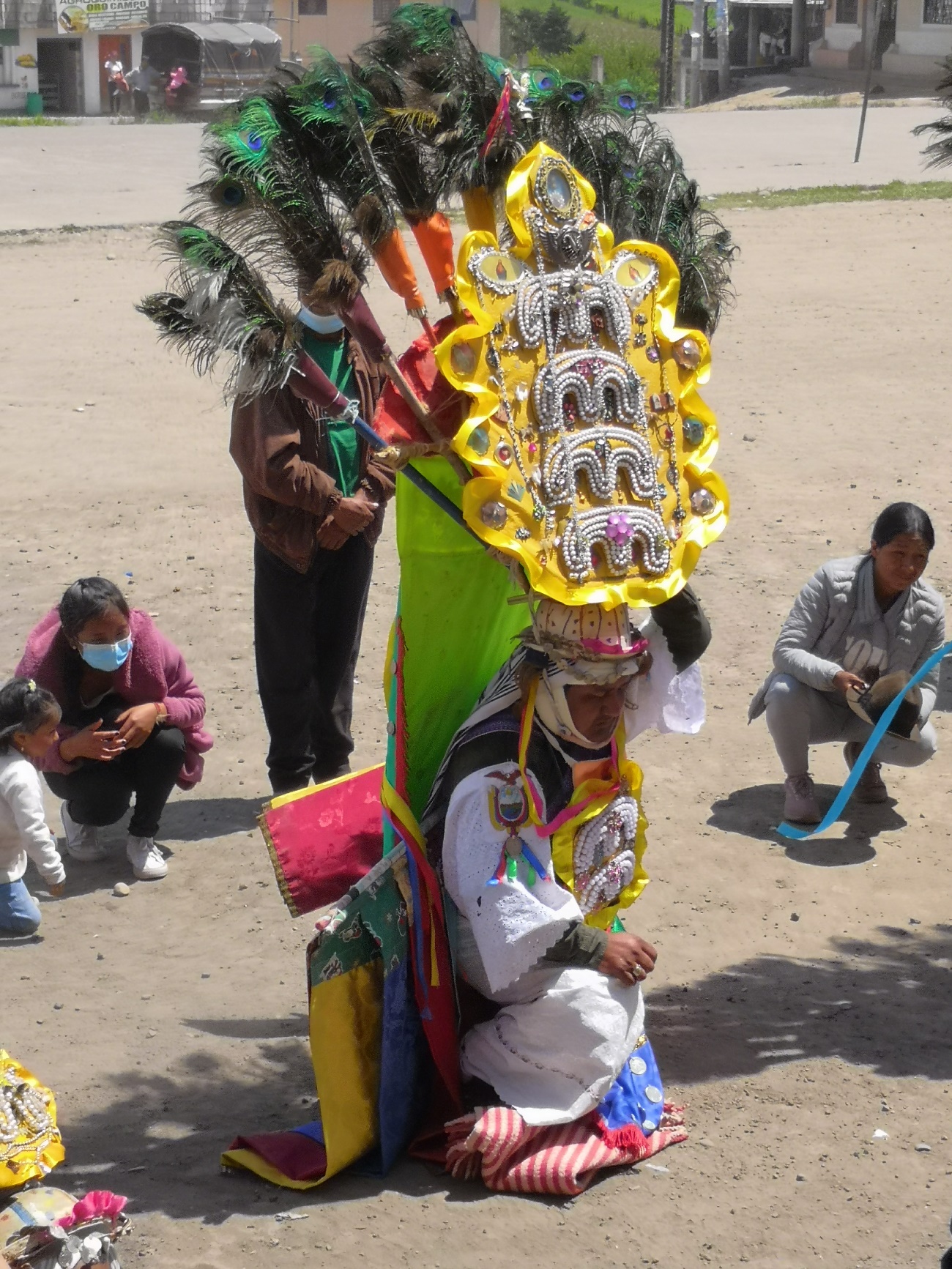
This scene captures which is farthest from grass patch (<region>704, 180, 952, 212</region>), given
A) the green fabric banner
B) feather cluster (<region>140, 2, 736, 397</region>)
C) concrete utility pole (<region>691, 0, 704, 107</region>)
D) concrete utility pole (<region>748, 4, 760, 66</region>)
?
concrete utility pole (<region>748, 4, 760, 66</region>)

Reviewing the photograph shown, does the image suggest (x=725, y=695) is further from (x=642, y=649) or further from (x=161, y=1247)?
(x=161, y=1247)

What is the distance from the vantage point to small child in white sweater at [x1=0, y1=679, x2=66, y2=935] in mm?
4988

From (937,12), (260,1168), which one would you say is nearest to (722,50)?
(937,12)

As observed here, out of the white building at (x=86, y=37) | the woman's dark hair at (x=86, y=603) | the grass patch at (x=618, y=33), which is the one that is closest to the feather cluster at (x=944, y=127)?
the woman's dark hair at (x=86, y=603)

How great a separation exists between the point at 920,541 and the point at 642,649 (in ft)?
7.60

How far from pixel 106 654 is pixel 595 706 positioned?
7.51 ft

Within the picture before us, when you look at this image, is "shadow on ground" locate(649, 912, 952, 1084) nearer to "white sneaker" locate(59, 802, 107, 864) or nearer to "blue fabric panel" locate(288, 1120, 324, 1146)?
"blue fabric panel" locate(288, 1120, 324, 1146)

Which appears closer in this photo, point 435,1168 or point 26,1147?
point 26,1147

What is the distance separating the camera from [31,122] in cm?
3478

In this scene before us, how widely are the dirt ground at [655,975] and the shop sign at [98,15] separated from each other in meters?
36.7

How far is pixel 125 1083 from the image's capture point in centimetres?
436

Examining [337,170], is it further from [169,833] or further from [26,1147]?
[169,833]

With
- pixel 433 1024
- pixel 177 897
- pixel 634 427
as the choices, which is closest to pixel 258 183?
pixel 634 427

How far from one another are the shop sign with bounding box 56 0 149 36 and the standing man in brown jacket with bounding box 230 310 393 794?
4175 cm
